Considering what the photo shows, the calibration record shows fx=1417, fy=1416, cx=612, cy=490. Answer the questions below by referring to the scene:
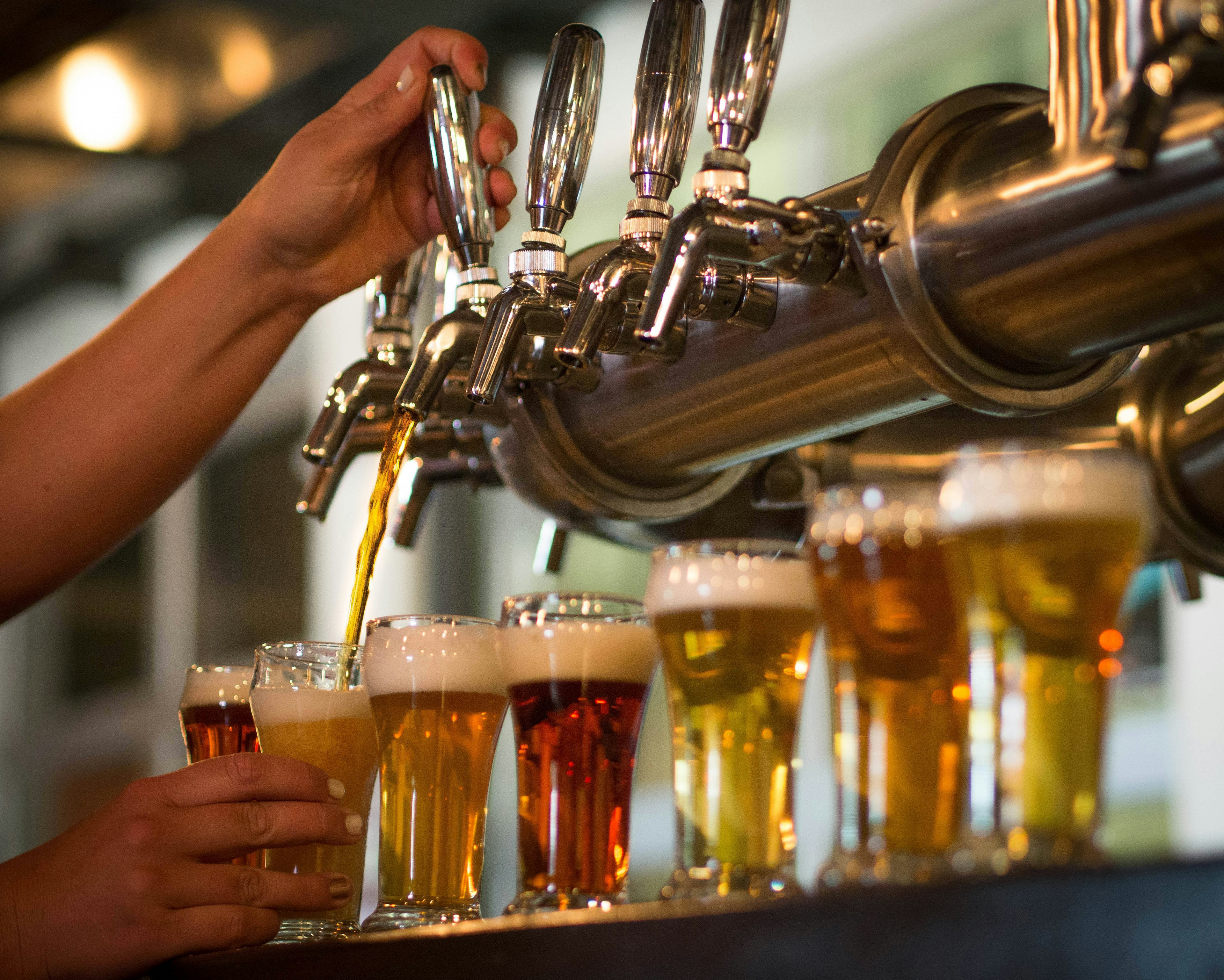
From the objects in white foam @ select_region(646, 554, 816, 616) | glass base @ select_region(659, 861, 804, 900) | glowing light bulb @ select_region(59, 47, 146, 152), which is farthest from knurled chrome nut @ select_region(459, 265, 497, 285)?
glowing light bulb @ select_region(59, 47, 146, 152)

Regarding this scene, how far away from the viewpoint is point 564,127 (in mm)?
1036

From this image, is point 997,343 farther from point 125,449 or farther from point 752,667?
point 125,449

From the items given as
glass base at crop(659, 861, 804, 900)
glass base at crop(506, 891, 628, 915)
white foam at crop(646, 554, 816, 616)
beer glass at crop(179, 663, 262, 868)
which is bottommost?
glass base at crop(506, 891, 628, 915)

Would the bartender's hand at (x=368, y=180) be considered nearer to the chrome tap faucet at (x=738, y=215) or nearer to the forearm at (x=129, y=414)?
the forearm at (x=129, y=414)

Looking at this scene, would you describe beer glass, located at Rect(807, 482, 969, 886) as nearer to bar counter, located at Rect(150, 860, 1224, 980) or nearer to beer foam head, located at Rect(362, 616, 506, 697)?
bar counter, located at Rect(150, 860, 1224, 980)

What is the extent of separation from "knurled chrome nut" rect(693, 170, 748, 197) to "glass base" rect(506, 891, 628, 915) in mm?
415

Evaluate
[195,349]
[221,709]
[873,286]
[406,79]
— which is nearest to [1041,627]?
[873,286]

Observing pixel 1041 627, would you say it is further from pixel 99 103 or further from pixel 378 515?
pixel 99 103

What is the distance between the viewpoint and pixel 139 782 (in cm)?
100

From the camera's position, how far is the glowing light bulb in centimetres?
351

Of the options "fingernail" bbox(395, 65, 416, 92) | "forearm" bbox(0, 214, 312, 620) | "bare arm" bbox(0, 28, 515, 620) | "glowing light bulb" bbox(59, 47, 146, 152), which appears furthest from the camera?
"glowing light bulb" bbox(59, 47, 146, 152)

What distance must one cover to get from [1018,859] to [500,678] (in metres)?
0.45

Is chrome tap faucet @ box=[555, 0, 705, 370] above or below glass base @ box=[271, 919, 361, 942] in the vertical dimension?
above

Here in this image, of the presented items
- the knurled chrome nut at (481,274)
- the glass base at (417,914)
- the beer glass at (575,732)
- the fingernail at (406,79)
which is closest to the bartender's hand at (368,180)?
the fingernail at (406,79)
